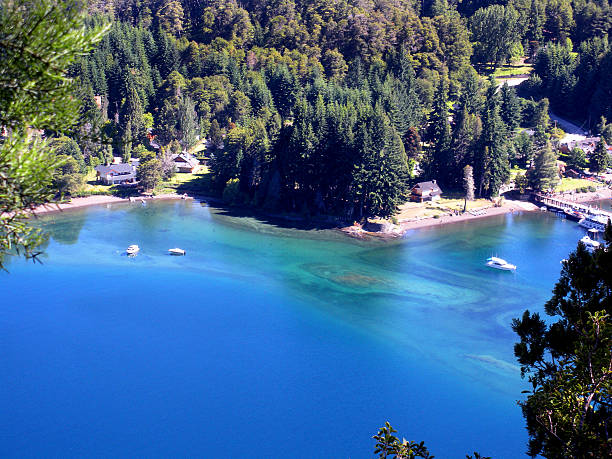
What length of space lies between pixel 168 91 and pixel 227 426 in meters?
57.9

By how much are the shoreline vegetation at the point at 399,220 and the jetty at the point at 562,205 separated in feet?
3.43

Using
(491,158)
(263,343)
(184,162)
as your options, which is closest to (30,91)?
(263,343)

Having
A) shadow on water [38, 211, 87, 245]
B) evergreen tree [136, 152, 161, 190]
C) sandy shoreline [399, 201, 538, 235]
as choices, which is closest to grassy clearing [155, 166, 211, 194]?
evergreen tree [136, 152, 161, 190]

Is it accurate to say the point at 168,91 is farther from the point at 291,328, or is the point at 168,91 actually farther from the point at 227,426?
the point at 227,426

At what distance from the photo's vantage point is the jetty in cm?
5522

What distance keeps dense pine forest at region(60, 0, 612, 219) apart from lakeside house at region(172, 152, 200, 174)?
1561 millimetres

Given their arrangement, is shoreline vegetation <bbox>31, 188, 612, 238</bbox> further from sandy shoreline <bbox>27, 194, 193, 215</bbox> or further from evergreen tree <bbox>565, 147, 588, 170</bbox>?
evergreen tree <bbox>565, 147, 588, 170</bbox>

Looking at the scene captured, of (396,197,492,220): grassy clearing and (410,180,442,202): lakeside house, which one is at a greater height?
(410,180,442,202): lakeside house

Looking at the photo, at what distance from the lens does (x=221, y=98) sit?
242 ft

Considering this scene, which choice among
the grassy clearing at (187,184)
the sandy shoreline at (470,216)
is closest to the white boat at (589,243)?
the sandy shoreline at (470,216)

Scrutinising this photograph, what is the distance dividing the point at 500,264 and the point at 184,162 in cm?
4066

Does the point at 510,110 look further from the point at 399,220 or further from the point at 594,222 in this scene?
the point at 399,220

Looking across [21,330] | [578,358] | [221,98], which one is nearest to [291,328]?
[21,330]

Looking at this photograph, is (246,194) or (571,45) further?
(571,45)
